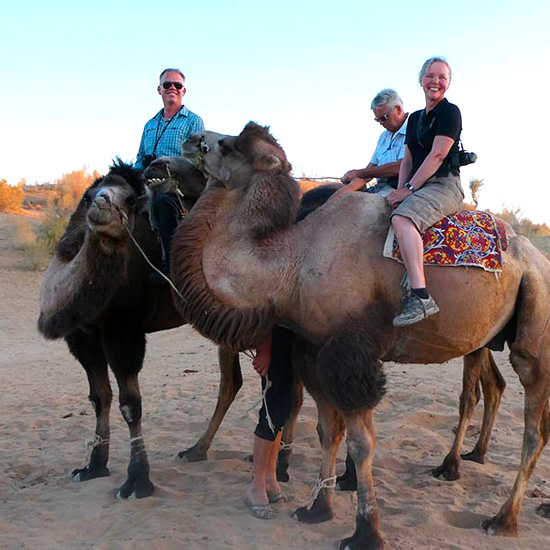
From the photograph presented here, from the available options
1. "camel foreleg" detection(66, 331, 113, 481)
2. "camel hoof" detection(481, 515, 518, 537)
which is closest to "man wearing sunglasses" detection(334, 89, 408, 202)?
"camel hoof" detection(481, 515, 518, 537)

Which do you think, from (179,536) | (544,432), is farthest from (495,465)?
(179,536)

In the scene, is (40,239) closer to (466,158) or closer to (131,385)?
(131,385)

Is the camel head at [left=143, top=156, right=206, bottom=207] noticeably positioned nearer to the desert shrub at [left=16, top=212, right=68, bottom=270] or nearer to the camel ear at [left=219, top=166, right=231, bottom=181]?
the camel ear at [left=219, top=166, right=231, bottom=181]

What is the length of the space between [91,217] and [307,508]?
8.76 ft

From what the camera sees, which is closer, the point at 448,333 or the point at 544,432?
the point at 448,333

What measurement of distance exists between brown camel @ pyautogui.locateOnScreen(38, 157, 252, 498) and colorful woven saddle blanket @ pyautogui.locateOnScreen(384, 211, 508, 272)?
196 cm

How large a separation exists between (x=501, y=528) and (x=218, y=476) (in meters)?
2.42

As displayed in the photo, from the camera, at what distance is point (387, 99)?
6.04m

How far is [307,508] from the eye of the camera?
491cm

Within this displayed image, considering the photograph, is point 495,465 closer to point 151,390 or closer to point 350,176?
point 350,176

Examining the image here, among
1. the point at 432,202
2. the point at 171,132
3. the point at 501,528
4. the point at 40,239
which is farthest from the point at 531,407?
the point at 40,239

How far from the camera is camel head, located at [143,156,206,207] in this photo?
17.0 ft

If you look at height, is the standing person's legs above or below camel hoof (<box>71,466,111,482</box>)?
above

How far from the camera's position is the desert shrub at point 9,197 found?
3184 cm
